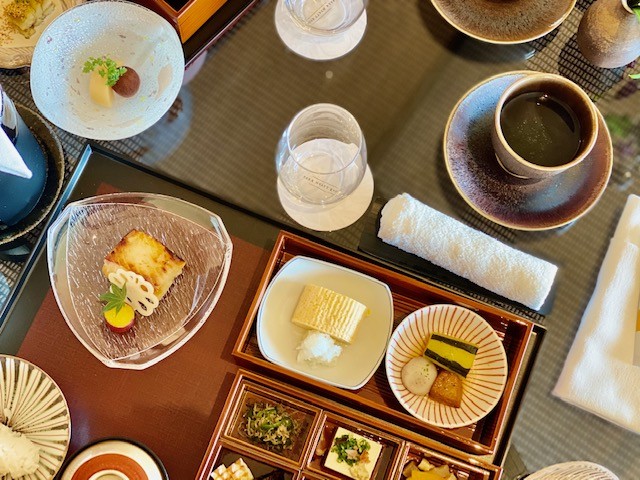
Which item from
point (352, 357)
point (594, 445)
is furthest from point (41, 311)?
point (594, 445)

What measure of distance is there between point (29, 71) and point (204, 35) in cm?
35

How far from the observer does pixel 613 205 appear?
1.30 metres

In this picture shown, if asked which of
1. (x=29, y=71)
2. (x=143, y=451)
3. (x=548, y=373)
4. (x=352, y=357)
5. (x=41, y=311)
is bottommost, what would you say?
(x=143, y=451)

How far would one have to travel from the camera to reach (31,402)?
1.21m

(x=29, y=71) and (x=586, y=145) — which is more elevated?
(x=586, y=145)

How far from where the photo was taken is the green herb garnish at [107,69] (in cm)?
124

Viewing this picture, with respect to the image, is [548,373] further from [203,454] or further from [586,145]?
[203,454]

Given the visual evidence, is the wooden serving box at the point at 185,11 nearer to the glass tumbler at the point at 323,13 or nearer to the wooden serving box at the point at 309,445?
the glass tumbler at the point at 323,13

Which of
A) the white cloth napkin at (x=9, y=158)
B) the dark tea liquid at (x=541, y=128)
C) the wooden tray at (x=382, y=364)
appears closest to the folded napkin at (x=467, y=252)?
the wooden tray at (x=382, y=364)

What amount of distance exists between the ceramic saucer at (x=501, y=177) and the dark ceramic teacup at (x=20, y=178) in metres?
0.75

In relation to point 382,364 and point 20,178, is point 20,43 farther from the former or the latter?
point 382,364

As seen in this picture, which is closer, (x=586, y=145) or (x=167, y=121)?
(x=586, y=145)

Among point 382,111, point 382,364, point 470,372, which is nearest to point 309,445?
point 382,364

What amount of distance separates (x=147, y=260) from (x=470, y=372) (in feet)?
2.05
